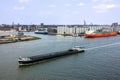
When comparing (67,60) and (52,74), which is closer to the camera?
(52,74)

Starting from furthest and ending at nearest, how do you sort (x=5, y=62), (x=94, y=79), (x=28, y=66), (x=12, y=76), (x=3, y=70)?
(x=5, y=62) < (x=28, y=66) < (x=3, y=70) < (x=12, y=76) < (x=94, y=79)

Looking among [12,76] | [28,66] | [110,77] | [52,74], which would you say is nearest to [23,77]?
[12,76]

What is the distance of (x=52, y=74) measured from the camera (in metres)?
22.3

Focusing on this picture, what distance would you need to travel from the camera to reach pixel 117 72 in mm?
22625

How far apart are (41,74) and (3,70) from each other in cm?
414

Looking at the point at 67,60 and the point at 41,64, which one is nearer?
the point at 41,64

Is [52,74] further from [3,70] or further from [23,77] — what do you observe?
[3,70]

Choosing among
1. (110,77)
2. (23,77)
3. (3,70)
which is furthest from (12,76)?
(110,77)

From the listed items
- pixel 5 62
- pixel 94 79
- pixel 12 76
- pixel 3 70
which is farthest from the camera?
pixel 5 62

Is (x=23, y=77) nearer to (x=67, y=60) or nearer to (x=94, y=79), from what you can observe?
(x=94, y=79)

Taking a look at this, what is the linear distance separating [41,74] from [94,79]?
16.2ft

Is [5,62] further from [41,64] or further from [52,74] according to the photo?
[52,74]

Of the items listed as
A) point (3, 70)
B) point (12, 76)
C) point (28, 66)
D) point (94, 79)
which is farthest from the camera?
point (28, 66)

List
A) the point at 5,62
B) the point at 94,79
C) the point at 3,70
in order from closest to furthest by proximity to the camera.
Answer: the point at 94,79 < the point at 3,70 < the point at 5,62
